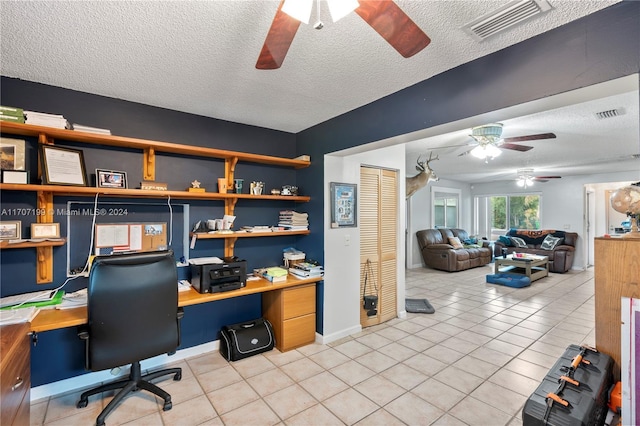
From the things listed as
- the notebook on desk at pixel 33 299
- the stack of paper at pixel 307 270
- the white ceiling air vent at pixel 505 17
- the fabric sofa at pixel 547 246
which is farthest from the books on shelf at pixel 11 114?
the fabric sofa at pixel 547 246

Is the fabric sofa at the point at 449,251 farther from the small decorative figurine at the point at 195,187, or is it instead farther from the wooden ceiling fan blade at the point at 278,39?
the wooden ceiling fan blade at the point at 278,39

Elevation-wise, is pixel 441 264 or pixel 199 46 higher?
pixel 199 46

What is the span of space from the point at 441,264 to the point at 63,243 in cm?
677

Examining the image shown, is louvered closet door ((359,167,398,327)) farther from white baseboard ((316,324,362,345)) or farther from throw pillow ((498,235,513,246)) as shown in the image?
throw pillow ((498,235,513,246))

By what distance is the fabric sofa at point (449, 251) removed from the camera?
6.87m

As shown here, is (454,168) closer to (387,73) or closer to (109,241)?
(387,73)

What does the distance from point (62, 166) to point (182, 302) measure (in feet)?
4.42

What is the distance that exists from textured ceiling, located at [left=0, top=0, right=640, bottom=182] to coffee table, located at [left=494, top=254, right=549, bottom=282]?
3611 mm

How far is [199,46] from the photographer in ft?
5.77

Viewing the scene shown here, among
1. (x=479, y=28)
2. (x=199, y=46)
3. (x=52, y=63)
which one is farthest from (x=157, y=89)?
(x=479, y=28)

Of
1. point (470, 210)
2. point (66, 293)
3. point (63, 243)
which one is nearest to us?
point (63, 243)

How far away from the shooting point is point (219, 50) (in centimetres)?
180

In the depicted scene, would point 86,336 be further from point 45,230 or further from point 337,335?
point 337,335

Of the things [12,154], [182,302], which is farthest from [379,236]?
[12,154]
